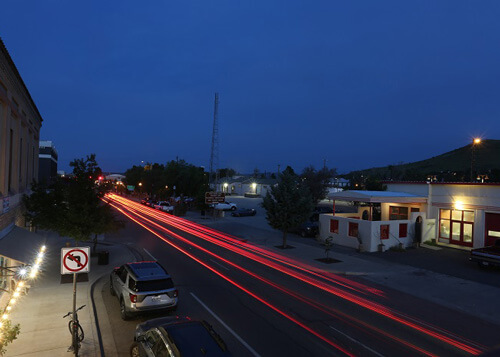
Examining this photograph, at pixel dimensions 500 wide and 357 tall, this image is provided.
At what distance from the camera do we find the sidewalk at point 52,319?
28.9 feet

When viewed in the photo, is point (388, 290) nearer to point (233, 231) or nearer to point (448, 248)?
point (448, 248)

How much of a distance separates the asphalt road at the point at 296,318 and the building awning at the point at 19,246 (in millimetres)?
3281

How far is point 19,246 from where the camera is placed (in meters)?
12.6

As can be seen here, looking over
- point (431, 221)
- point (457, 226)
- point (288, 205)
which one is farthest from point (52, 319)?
point (457, 226)

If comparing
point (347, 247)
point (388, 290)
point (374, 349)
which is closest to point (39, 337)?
point (374, 349)

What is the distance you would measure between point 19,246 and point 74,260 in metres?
5.90

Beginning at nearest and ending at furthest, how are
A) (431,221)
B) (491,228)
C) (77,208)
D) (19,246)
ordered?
(19,246)
(77,208)
(491,228)
(431,221)

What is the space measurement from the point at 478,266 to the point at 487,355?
17176mm

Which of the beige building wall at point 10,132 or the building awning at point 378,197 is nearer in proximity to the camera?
the beige building wall at point 10,132

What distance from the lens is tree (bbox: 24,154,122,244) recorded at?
1803cm

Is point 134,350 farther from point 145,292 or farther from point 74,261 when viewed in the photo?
point 74,261

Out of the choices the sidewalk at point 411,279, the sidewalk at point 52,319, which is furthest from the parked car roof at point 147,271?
the sidewalk at point 411,279

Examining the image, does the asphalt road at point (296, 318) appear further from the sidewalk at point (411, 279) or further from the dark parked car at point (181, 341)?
the dark parked car at point (181, 341)

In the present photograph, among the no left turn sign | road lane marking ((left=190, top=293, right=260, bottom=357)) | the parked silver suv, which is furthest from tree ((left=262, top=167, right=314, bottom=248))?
the no left turn sign
